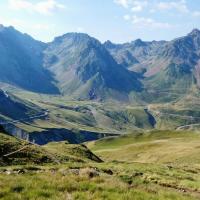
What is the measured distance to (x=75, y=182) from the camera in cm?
1650

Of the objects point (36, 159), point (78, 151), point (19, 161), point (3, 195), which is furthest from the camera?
point (78, 151)

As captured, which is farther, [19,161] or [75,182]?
[19,161]

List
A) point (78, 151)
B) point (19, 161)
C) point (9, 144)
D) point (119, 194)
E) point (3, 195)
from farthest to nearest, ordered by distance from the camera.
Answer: point (78, 151) < point (9, 144) < point (19, 161) < point (119, 194) < point (3, 195)

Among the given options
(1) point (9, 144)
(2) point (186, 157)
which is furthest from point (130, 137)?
(1) point (9, 144)

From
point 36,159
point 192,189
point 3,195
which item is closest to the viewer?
point 3,195

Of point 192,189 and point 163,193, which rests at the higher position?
point 163,193

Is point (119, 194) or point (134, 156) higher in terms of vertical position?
point (119, 194)

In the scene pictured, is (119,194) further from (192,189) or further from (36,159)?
(36,159)

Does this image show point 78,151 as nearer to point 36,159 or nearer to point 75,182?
point 36,159

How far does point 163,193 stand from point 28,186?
18.3 ft

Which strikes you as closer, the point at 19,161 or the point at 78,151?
the point at 19,161

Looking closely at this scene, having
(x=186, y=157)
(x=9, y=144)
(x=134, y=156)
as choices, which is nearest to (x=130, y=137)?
(x=134, y=156)

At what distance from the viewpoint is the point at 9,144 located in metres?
39.4

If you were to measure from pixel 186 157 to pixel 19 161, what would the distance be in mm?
65365
